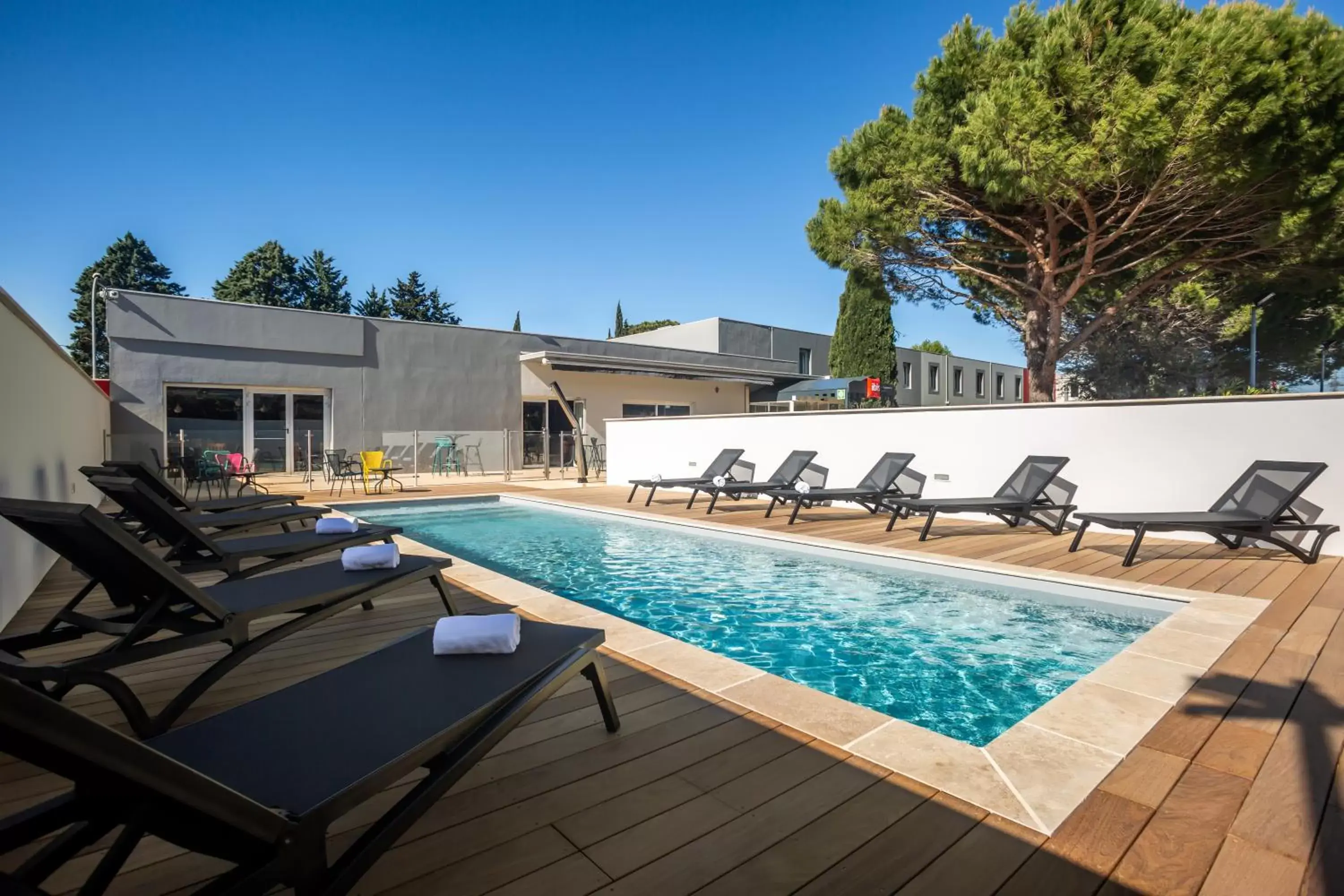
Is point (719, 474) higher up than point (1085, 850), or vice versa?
point (719, 474)

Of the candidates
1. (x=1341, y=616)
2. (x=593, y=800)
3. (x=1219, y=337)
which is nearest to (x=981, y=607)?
(x=1341, y=616)

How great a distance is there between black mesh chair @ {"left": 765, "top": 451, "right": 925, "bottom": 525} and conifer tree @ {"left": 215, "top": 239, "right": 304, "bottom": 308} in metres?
47.6

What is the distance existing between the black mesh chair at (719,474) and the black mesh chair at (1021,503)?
120 inches

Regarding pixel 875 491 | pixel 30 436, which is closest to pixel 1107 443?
pixel 875 491

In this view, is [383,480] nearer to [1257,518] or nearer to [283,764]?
[283,764]

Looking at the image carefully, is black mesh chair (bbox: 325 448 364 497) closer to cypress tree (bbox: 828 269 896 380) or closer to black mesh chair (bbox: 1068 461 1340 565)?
black mesh chair (bbox: 1068 461 1340 565)

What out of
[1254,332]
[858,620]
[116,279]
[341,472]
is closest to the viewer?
[858,620]

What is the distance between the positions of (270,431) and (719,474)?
1117 centimetres

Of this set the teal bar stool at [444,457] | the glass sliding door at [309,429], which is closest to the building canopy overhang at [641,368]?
the teal bar stool at [444,457]

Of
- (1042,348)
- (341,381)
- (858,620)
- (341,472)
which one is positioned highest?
(1042,348)

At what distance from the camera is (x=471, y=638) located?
2.15 meters

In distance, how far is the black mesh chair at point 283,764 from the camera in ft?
3.20

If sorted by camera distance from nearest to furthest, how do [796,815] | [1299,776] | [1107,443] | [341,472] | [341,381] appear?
[796,815], [1299,776], [1107,443], [341,472], [341,381]

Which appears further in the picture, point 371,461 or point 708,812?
point 371,461
